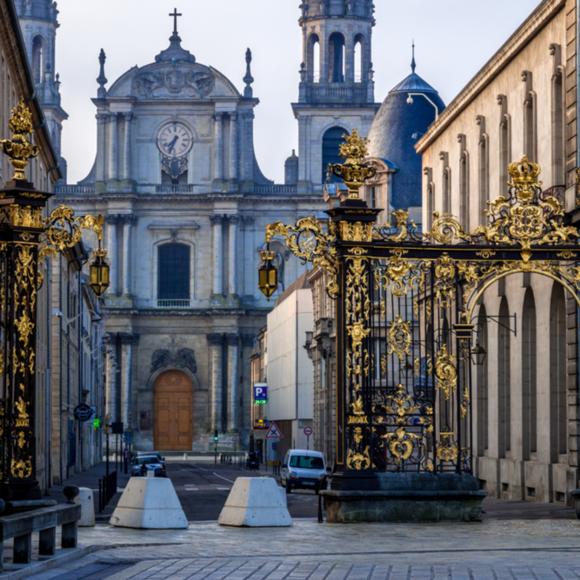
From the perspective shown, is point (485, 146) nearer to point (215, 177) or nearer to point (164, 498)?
point (164, 498)

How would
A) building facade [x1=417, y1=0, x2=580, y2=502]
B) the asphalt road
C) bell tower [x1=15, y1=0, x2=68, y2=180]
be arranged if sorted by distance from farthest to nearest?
bell tower [x1=15, y1=0, x2=68, y2=180]
the asphalt road
building facade [x1=417, y1=0, x2=580, y2=502]

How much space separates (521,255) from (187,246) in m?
83.1

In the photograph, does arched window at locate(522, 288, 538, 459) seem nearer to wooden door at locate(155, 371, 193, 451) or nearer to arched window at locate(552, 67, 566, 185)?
arched window at locate(552, 67, 566, 185)

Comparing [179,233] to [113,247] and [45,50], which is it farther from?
[45,50]

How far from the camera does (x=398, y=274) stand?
28656 mm

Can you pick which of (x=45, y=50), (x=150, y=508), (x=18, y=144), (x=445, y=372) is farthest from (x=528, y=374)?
(x=45, y=50)

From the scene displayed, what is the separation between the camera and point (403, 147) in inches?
3066

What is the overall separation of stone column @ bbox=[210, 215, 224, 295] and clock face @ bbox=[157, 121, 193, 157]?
4915 millimetres

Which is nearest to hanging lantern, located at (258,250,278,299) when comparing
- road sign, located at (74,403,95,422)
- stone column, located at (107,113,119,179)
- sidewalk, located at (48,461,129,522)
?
sidewalk, located at (48,461,129,522)

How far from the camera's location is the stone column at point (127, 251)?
4323 inches

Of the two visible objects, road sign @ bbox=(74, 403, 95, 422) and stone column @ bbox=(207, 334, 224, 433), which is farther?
stone column @ bbox=(207, 334, 224, 433)

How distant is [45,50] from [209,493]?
67.9 m

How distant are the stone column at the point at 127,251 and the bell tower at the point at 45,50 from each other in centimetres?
725

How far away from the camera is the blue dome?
7675 centimetres
